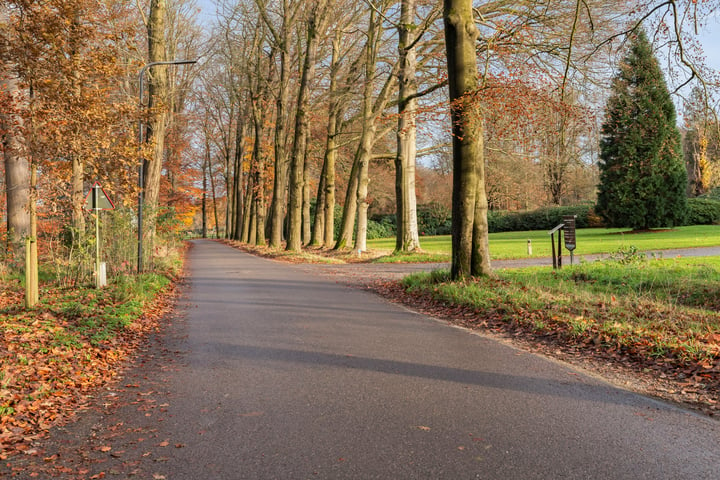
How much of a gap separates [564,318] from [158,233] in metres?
18.9

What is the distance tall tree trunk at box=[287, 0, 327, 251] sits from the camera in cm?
2647

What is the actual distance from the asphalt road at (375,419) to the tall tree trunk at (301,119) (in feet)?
68.2

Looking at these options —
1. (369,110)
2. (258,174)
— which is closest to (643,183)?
(369,110)

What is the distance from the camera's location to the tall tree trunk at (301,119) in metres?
26.5

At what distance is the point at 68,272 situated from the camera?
13.7m

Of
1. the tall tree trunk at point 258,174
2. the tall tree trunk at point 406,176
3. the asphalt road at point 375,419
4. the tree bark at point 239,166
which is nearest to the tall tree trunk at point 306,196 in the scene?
the tall tree trunk at point 258,174

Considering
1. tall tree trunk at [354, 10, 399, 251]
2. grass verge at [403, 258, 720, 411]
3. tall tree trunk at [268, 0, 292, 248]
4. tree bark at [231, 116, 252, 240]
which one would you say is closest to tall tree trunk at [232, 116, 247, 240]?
tree bark at [231, 116, 252, 240]

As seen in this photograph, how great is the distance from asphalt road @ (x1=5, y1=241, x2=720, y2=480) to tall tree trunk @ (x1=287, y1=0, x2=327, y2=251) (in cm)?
2078

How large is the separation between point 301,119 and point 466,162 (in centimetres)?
1724

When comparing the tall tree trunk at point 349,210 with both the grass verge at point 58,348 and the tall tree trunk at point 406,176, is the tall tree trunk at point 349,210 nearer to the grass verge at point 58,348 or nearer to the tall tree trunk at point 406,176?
the tall tree trunk at point 406,176

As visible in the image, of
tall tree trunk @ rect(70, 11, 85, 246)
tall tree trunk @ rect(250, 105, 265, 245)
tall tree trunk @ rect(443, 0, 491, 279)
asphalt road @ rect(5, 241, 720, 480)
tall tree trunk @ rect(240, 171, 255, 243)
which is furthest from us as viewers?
tall tree trunk @ rect(240, 171, 255, 243)

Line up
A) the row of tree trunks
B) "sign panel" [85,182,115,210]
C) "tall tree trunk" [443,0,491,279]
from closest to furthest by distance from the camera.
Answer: "tall tree trunk" [443,0,491,279] < "sign panel" [85,182,115,210] < the row of tree trunks

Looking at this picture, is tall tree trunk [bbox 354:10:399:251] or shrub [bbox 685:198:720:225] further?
shrub [bbox 685:198:720:225]

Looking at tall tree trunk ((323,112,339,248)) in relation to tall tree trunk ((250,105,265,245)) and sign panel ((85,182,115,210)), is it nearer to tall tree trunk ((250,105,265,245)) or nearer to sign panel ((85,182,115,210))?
tall tree trunk ((250,105,265,245))
